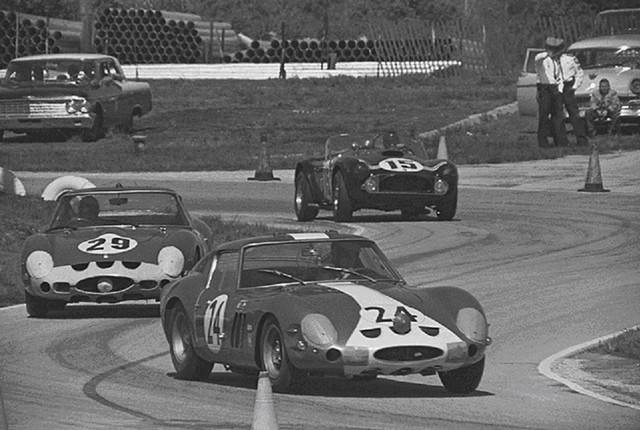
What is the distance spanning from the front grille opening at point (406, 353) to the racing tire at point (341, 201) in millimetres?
10609

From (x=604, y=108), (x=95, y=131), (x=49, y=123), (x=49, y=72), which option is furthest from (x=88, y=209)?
(x=49, y=72)

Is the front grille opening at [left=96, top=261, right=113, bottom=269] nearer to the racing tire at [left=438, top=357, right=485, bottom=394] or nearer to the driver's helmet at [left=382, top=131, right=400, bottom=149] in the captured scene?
the racing tire at [left=438, top=357, right=485, bottom=394]

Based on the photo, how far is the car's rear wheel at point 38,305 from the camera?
1327 centimetres

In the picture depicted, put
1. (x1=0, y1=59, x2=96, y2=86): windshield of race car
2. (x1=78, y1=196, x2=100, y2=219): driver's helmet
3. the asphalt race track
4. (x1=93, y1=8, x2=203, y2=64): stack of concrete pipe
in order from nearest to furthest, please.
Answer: the asphalt race track, (x1=78, y1=196, x2=100, y2=219): driver's helmet, (x1=0, y1=59, x2=96, y2=86): windshield of race car, (x1=93, y1=8, x2=203, y2=64): stack of concrete pipe

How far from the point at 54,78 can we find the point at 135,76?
14.7m

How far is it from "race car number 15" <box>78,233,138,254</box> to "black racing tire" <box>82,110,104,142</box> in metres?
18.4

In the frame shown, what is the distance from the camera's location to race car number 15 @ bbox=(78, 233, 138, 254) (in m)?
13.3

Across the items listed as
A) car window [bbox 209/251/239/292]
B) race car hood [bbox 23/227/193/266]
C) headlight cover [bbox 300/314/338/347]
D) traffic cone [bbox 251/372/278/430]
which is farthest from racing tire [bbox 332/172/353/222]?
traffic cone [bbox 251/372/278/430]

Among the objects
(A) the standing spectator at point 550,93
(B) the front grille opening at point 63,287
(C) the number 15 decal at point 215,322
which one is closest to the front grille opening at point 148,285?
(B) the front grille opening at point 63,287

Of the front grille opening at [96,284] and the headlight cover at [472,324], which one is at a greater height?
the headlight cover at [472,324]

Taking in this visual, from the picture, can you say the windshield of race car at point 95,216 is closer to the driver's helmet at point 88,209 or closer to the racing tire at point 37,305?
the driver's helmet at point 88,209

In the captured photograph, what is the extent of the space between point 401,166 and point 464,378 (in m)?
10.2

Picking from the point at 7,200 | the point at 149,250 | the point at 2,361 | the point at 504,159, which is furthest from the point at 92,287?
the point at 504,159

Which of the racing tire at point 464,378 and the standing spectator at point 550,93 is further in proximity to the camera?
the standing spectator at point 550,93
